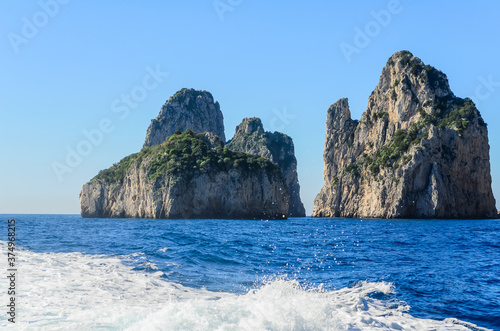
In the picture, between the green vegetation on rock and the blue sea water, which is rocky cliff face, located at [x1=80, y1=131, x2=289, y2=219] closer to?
the green vegetation on rock

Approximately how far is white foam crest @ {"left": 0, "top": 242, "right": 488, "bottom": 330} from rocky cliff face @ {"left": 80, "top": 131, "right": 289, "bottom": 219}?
278 feet

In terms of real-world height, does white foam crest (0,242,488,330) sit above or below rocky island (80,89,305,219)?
below

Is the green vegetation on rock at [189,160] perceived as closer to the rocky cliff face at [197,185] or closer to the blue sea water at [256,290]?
the rocky cliff face at [197,185]

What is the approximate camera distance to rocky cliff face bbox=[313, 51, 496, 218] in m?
102

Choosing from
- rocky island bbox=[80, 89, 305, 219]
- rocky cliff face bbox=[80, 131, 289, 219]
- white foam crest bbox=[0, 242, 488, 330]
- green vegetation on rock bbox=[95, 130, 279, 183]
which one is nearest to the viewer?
white foam crest bbox=[0, 242, 488, 330]

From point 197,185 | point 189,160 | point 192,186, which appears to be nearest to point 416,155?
point 197,185

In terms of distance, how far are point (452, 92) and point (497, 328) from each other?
4718 inches

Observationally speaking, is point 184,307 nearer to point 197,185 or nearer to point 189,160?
point 197,185

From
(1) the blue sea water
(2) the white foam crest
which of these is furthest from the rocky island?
(2) the white foam crest

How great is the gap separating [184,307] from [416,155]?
101m

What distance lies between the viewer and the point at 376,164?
124 m

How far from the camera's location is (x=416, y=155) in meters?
101

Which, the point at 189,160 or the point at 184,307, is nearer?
the point at 184,307

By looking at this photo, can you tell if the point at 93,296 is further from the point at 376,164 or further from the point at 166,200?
the point at 376,164
